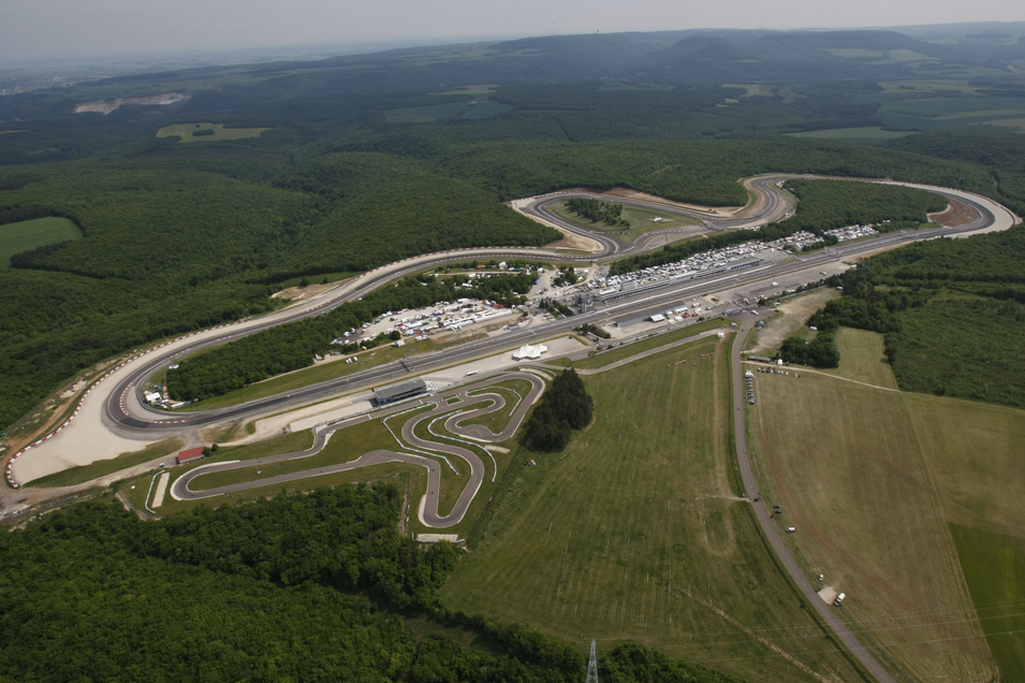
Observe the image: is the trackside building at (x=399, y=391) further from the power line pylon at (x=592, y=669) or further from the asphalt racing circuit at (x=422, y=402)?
the power line pylon at (x=592, y=669)

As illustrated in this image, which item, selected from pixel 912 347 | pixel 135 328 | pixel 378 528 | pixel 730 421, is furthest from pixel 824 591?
pixel 135 328

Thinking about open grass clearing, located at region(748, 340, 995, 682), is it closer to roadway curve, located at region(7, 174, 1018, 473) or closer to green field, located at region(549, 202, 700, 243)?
roadway curve, located at region(7, 174, 1018, 473)

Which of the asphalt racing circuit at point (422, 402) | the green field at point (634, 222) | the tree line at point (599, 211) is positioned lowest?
the asphalt racing circuit at point (422, 402)

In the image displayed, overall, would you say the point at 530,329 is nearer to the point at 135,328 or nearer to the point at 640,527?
the point at 640,527

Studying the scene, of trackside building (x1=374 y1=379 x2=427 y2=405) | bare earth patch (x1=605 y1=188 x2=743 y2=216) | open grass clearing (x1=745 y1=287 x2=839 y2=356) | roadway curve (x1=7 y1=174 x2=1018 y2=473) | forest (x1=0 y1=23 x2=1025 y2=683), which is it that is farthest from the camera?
bare earth patch (x1=605 y1=188 x2=743 y2=216)

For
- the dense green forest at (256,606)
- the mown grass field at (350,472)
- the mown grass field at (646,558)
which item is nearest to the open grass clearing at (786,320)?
the mown grass field at (646,558)

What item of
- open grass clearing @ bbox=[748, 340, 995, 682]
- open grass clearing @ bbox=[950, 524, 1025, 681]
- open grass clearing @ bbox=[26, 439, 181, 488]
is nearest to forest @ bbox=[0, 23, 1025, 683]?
open grass clearing @ bbox=[26, 439, 181, 488]
